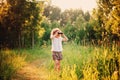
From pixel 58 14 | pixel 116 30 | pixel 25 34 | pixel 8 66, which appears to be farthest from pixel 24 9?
pixel 58 14

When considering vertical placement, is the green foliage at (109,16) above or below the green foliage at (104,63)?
above

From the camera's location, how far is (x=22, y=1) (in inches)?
892

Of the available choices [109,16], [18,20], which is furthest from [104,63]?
[18,20]

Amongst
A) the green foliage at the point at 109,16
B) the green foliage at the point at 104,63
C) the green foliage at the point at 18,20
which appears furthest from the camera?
the green foliage at the point at 18,20

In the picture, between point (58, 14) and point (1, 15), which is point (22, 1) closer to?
point (1, 15)

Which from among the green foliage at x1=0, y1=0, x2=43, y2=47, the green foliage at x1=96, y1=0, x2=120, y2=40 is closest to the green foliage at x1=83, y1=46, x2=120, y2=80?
the green foliage at x1=96, y1=0, x2=120, y2=40

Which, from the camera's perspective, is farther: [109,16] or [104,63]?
[109,16]

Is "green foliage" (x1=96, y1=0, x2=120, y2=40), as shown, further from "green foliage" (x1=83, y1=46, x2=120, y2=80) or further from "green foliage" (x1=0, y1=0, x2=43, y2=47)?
"green foliage" (x1=83, y1=46, x2=120, y2=80)

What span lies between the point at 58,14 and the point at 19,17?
2057 inches

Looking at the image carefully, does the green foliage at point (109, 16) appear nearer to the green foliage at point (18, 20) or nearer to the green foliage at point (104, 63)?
the green foliage at point (18, 20)

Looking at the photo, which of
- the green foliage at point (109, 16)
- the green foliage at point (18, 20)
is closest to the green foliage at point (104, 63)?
the green foliage at point (109, 16)

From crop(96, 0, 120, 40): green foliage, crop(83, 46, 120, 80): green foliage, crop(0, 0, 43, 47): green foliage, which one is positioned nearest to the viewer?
crop(83, 46, 120, 80): green foliage

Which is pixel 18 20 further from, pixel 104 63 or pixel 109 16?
pixel 104 63

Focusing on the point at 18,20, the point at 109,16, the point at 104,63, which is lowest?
the point at 104,63
